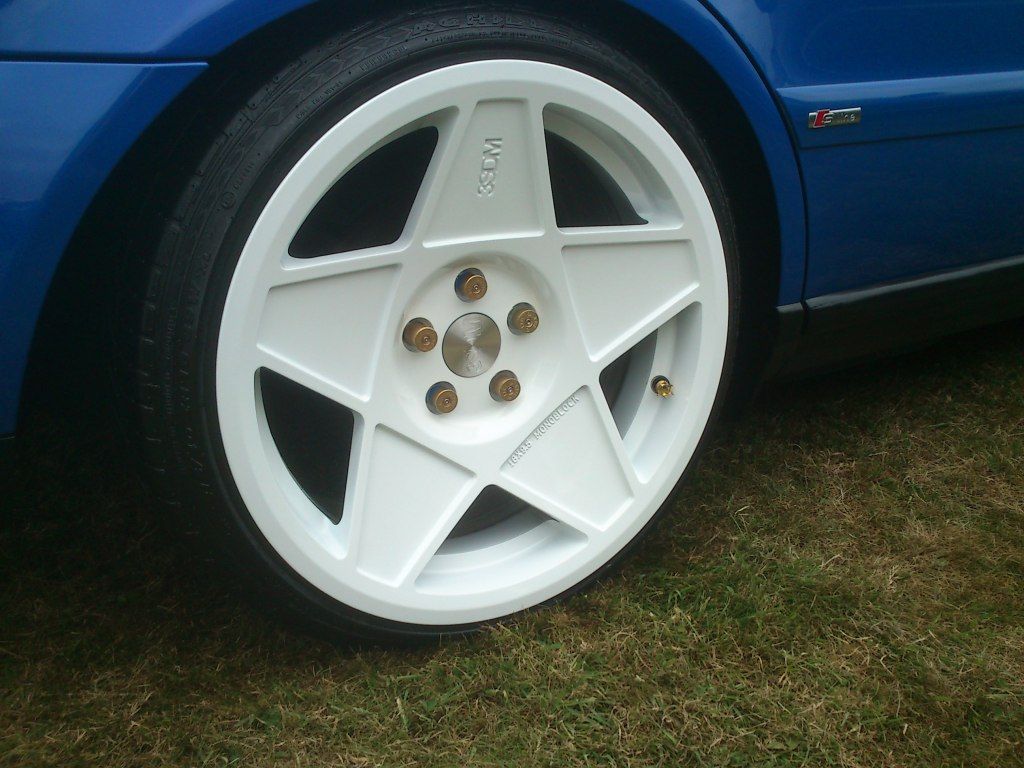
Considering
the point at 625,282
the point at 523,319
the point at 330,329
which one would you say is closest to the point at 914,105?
the point at 625,282

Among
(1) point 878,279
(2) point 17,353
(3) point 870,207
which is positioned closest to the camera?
(2) point 17,353

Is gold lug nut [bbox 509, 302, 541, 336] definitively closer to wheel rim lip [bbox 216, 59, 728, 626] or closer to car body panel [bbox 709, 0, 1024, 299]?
wheel rim lip [bbox 216, 59, 728, 626]

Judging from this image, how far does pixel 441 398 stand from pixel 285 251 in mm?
339

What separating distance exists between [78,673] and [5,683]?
99 millimetres

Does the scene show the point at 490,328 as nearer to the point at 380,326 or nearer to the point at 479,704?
the point at 380,326

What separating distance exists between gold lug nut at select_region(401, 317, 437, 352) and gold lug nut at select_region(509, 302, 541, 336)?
0.46 feet

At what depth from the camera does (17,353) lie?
3.52 ft

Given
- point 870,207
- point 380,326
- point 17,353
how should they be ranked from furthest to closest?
point 870,207 < point 380,326 < point 17,353

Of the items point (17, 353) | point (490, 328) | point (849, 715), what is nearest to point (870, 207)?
point (490, 328)

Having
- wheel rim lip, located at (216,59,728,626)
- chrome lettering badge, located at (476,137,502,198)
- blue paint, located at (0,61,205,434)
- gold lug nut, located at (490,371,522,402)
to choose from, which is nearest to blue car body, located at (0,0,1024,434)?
blue paint, located at (0,61,205,434)

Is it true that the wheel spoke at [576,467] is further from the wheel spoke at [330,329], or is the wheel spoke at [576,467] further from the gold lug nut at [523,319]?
the wheel spoke at [330,329]

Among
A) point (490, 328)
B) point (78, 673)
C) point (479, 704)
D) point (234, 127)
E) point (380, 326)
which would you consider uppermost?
point (234, 127)

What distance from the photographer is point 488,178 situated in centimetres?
129

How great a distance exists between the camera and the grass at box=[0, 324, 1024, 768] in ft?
4.20
